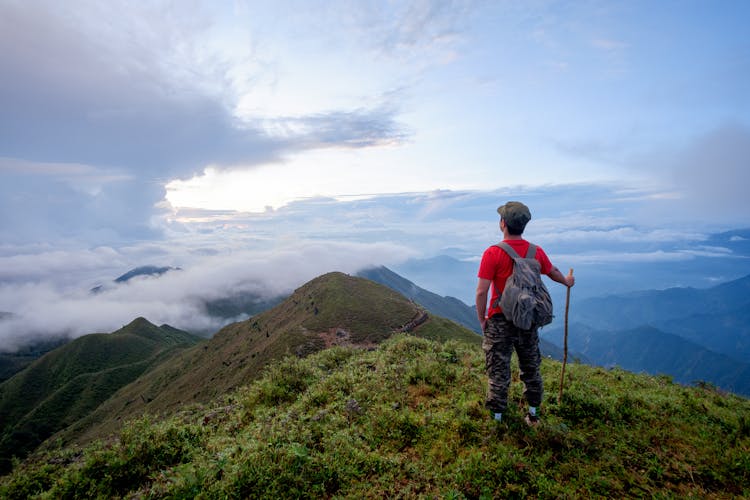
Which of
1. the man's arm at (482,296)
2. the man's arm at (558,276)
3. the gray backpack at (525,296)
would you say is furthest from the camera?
the man's arm at (558,276)

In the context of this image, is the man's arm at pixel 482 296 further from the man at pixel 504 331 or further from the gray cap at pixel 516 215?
the gray cap at pixel 516 215

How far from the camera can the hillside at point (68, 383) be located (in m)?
98.0

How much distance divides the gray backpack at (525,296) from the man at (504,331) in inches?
5.6

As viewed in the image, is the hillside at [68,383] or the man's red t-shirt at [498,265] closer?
the man's red t-shirt at [498,265]

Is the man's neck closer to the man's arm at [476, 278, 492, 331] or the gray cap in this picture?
the gray cap

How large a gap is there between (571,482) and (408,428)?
2763mm

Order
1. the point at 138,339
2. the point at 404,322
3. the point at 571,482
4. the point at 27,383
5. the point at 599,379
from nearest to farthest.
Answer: the point at 571,482 < the point at 599,379 < the point at 404,322 < the point at 27,383 < the point at 138,339

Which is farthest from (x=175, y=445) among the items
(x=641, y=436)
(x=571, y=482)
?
(x=641, y=436)

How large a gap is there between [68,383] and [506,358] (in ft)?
521

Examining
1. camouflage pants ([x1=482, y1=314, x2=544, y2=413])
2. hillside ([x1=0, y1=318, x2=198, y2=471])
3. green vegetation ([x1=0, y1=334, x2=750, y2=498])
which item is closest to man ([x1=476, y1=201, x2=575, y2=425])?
camouflage pants ([x1=482, y1=314, x2=544, y2=413])

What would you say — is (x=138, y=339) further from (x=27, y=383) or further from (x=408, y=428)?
(x=408, y=428)

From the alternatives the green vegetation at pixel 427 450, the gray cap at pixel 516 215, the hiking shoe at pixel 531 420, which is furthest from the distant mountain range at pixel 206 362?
the gray cap at pixel 516 215

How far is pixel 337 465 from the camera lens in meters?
5.60

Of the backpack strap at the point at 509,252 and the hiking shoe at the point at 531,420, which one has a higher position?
the backpack strap at the point at 509,252
